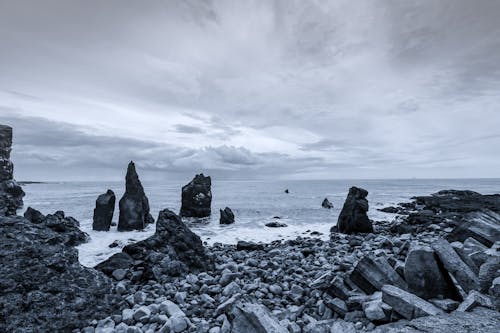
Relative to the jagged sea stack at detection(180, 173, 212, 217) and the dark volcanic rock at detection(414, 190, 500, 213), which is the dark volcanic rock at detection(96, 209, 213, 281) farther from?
the dark volcanic rock at detection(414, 190, 500, 213)

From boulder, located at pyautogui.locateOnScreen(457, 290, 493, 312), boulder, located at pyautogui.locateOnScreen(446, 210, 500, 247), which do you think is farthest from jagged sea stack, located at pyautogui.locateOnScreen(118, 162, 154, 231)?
boulder, located at pyautogui.locateOnScreen(457, 290, 493, 312)

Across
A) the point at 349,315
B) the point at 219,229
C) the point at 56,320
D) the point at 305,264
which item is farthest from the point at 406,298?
the point at 219,229

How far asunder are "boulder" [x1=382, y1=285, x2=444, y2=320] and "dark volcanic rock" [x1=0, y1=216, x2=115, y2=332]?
24.7 ft

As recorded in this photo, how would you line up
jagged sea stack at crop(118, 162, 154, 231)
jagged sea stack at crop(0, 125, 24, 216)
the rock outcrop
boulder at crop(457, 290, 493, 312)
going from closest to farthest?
boulder at crop(457, 290, 493, 312)
the rock outcrop
jagged sea stack at crop(118, 162, 154, 231)
jagged sea stack at crop(0, 125, 24, 216)

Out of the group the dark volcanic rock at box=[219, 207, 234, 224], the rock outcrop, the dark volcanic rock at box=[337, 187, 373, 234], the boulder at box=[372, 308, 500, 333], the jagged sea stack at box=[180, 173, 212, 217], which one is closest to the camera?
the boulder at box=[372, 308, 500, 333]

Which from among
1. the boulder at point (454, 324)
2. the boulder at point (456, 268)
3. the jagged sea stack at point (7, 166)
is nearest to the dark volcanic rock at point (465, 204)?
the boulder at point (456, 268)

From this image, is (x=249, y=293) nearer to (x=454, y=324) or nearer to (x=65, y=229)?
(x=454, y=324)

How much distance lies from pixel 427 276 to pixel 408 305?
62.4 inches

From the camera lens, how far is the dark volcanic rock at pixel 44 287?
674 cm

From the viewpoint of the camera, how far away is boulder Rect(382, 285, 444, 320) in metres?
5.73

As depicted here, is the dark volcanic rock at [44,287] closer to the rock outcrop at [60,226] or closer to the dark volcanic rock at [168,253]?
the dark volcanic rock at [168,253]

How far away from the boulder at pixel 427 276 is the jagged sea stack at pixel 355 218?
18.1 meters

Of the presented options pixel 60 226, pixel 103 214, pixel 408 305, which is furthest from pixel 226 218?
pixel 408 305

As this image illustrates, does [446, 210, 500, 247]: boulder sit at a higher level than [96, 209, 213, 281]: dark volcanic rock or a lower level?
higher
